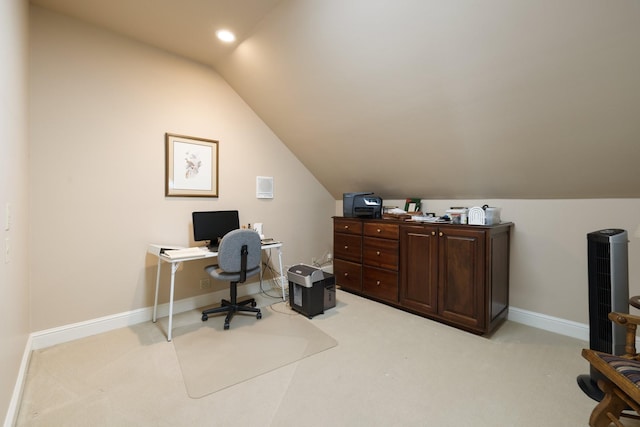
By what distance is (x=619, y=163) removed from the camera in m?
1.99

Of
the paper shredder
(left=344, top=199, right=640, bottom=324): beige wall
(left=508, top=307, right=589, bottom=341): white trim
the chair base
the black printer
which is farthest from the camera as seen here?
the black printer

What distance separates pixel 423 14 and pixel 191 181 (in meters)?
2.60

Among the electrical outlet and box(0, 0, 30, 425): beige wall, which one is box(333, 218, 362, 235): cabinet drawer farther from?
box(0, 0, 30, 425): beige wall

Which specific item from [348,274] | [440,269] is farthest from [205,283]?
[440,269]

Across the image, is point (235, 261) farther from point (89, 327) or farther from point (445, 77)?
point (445, 77)

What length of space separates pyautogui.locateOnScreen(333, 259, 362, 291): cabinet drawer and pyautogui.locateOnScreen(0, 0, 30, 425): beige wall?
9.66 ft

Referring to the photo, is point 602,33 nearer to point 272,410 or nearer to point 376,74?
point 376,74

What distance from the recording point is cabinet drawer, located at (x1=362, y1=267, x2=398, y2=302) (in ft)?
10.3

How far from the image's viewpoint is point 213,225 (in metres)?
3.04

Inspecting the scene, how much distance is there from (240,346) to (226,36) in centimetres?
280

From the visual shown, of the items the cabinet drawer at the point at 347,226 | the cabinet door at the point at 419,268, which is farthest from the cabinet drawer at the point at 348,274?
the cabinet door at the point at 419,268

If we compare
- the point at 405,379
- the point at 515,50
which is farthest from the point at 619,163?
the point at 405,379

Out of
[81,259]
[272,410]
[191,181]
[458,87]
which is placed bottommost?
[272,410]

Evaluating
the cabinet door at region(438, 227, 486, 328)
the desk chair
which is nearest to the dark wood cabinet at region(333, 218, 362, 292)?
the cabinet door at region(438, 227, 486, 328)
